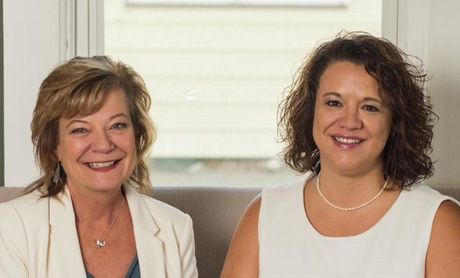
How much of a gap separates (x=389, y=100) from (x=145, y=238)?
724 mm

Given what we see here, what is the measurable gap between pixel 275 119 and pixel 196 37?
419 mm

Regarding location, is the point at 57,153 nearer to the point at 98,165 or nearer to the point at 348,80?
the point at 98,165

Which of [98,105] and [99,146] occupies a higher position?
[98,105]

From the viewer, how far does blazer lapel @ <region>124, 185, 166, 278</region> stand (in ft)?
7.23

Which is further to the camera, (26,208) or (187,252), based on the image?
(187,252)

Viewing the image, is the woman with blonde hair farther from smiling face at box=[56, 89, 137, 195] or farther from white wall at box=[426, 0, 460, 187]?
white wall at box=[426, 0, 460, 187]

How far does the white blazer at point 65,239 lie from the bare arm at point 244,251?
100 millimetres

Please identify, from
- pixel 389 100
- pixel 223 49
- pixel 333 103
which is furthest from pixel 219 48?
pixel 389 100

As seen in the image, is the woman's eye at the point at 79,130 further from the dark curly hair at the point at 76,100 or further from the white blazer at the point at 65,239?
the white blazer at the point at 65,239

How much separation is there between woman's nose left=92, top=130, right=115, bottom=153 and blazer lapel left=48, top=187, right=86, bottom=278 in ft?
0.59

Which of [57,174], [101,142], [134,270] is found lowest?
[134,270]

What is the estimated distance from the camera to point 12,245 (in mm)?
2115

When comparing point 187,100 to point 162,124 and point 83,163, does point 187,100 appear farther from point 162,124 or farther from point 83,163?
point 83,163

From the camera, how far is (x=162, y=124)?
3150mm
